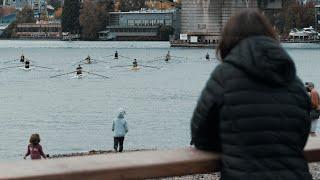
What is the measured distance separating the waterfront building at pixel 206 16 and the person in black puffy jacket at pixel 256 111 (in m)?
172

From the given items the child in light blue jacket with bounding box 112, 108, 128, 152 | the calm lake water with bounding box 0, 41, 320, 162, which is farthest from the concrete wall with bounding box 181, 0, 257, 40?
the child in light blue jacket with bounding box 112, 108, 128, 152

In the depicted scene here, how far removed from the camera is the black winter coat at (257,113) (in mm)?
4195

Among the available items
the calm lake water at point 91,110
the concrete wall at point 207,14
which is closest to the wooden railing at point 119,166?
the calm lake water at point 91,110

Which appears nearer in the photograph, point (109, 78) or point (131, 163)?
point (131, 163)

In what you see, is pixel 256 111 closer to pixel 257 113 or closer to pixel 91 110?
pixel 257 113

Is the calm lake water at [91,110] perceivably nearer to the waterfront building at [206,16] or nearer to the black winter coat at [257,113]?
the black winter coat at [257,113]

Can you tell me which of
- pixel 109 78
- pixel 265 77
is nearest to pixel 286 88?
pixel 265 77

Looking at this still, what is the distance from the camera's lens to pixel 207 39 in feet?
585

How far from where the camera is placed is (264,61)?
4223mm

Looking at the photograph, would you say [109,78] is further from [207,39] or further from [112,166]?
[207,39]

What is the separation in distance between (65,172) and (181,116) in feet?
126

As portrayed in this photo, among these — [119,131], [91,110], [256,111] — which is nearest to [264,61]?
[256,111]

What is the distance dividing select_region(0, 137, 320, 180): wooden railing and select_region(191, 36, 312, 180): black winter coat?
23cm

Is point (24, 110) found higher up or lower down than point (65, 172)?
lower down
